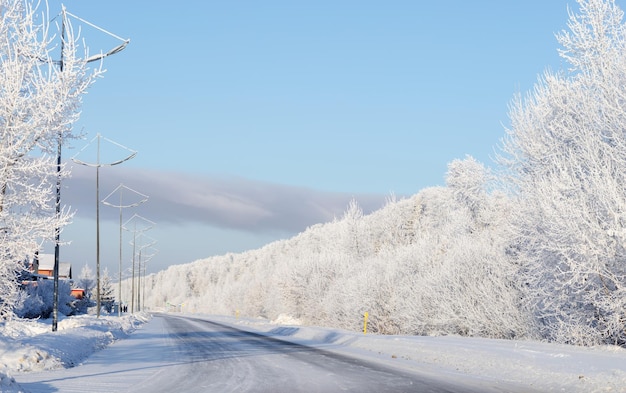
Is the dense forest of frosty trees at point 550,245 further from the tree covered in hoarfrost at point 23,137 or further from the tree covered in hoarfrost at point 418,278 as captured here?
the tree covered in hoarfrost at point 23,137

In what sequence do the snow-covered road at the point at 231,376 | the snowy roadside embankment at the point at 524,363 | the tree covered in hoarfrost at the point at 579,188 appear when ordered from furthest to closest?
the tree covered in hoarfrost at the point at 579,188 < the snowy roadside embankment at the point at 524,363 < the snow-covered road at the point at 231,376

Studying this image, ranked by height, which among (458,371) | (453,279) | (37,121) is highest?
(37,121)

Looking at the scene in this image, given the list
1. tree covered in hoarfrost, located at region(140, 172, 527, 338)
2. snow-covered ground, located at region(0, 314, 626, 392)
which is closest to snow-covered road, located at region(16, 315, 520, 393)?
snow-covered ground, located at region(0, 314, 626, 392)

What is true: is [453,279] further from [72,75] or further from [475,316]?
[72,75]

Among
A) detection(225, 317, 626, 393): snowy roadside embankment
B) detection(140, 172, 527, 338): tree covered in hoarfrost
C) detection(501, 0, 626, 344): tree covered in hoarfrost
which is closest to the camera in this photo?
detection(225, 317, 626, 393): snowy roadside embankment

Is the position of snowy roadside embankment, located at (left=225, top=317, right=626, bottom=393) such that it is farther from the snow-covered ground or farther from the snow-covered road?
the snow-covered road

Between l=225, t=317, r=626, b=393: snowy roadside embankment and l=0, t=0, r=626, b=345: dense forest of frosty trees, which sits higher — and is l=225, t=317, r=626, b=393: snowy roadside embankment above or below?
below

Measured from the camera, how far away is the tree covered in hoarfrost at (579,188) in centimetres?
1858

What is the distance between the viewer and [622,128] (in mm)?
20594

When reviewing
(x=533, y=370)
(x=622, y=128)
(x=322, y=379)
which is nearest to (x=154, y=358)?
(x=322, y=379)

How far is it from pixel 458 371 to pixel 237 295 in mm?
107012

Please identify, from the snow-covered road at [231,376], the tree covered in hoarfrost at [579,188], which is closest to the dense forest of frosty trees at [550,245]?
the tree covered in hoarfrost at [579,188]

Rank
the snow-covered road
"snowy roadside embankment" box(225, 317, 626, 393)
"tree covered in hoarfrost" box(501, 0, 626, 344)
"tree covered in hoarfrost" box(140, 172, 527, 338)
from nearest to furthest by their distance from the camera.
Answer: the snow-covered road
"snowy roadside embankment" box(225, 317, 626, 393)
"tree covered in hoarfrost" box(501, 0, 626, 344)
"tree covered in hoarfrost" box(140, 172, 527, 338)

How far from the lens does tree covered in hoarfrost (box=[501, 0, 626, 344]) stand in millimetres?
18578
